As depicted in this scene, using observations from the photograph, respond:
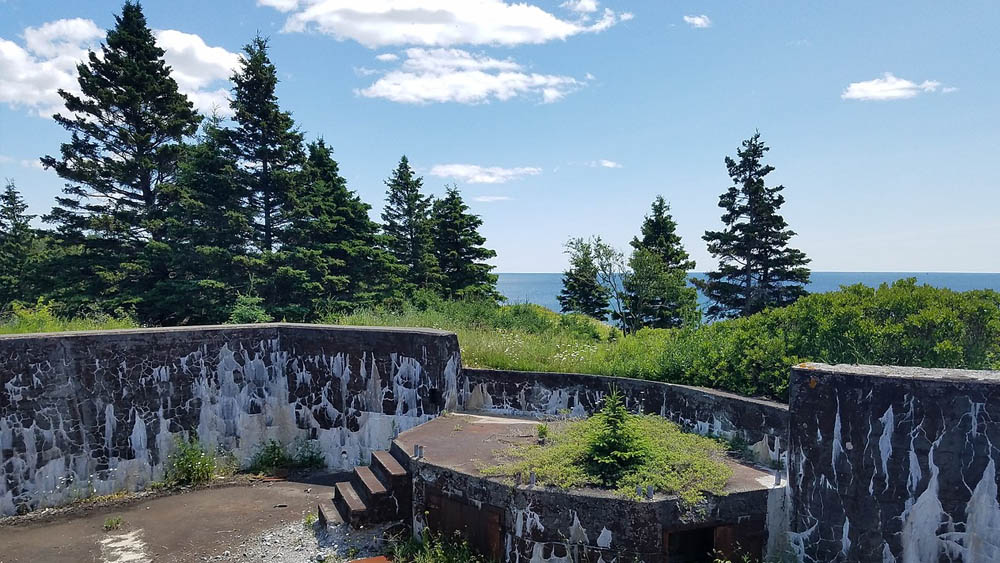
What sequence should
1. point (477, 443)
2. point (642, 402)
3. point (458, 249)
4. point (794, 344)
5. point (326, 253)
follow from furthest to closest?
point (458, 249) → point (326, 253) → point (642, 402) → point (477, 443) → point (794, 344)

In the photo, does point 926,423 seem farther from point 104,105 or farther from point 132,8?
point 132,8

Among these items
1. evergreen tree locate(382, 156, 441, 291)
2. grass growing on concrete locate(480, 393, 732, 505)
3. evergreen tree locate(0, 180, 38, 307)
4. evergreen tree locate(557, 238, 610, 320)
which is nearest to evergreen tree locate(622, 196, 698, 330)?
evergreen tree locate(557, 238, 610, 320)

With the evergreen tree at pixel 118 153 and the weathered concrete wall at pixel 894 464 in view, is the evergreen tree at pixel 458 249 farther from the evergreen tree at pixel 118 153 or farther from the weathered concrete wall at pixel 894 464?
the weathered concrete wall at pixel 894 464

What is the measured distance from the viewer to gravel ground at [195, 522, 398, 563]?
6.30m

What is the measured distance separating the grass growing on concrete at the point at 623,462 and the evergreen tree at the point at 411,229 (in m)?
19.6

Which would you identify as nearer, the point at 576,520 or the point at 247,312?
the point at 576,520

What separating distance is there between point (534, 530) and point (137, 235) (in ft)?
62.3

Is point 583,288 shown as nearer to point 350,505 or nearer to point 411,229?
point 411,229

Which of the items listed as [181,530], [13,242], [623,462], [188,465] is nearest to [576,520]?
[623,462]

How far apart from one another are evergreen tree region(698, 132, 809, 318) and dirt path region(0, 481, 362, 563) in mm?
22464

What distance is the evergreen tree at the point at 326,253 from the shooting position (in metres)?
17.9

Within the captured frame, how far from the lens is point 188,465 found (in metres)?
8.50

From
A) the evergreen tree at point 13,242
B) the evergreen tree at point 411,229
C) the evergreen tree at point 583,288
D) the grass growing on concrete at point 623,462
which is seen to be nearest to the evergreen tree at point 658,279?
the evergreen tree at point 583,288

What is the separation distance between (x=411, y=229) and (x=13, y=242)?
77.6 feet
